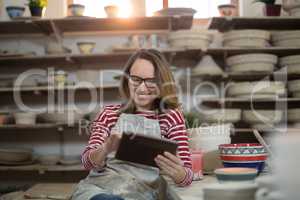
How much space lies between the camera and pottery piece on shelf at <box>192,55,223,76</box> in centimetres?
360

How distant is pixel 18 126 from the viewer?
3.67 m

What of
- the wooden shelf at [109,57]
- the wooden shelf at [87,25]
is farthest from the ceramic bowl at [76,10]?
the wooden shelf at [109,57]

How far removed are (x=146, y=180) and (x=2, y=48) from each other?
3.11 m

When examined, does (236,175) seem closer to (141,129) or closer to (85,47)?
(141,129)

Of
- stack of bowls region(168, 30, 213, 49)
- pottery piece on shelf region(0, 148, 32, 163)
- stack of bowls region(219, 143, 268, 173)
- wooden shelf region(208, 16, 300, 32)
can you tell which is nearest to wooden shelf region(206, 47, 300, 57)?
stack of bowls region(168, 30, 213, 49)

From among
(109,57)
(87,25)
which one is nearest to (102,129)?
(109,57)

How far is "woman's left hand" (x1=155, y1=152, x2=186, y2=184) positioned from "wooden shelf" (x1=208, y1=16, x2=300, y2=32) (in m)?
2.52

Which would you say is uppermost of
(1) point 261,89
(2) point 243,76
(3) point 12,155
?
(2) point 243,76

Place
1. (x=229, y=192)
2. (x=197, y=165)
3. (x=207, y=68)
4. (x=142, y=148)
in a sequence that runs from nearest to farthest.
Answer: (x=229, y=192), (x=142, y=148), (x=197, y=165), (x=207, y=68)

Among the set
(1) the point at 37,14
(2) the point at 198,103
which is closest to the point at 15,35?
(1) the point at 37,14

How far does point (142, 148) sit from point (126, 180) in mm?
219

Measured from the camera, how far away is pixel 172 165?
1.31 metres

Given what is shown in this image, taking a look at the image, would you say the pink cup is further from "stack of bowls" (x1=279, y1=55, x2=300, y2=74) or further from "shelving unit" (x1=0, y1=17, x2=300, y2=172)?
"stack of bowls" (x1=279, y1=55, x2=300, y2=74)

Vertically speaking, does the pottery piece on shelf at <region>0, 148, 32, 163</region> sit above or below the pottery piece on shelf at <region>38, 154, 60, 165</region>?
above
